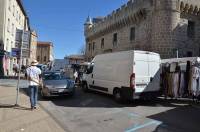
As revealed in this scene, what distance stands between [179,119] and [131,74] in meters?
3.34

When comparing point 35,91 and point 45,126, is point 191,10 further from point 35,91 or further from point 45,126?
point 45,126

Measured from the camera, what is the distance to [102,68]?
14469 mm

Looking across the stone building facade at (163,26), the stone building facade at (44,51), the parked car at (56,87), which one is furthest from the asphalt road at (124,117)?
the stone building facade at (44,51)

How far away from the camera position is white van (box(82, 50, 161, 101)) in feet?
38.6

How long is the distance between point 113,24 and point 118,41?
2.74 metres

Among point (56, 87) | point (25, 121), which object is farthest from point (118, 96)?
point (25, 121)

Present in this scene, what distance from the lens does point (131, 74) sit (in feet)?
38.5

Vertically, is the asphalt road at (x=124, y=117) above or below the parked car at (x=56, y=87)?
below

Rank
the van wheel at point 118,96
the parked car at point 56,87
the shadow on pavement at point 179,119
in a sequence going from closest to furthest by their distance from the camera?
the shadow on pavement at point 179,119 → the van wheel at point 118,96 → the parked car at point 56,87

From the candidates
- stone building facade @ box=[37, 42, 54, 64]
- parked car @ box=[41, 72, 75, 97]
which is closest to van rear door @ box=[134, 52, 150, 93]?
parked car @ box=[41, 72, 75, 97]

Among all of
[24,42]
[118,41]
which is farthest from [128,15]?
[24,42]

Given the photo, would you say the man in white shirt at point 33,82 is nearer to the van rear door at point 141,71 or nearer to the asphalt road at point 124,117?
the asphalt road at point 124,117

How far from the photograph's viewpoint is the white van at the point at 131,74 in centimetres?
1177

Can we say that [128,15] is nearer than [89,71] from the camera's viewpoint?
No
